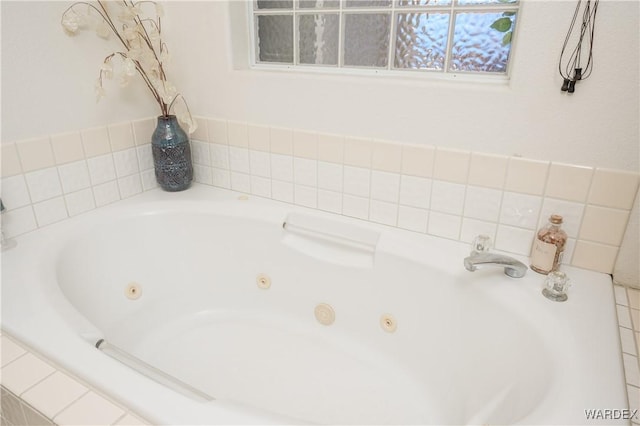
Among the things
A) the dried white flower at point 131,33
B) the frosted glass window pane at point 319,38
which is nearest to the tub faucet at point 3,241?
the dried white flower at point 131,33

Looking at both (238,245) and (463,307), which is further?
(238,245)

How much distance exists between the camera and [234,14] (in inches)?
57.6

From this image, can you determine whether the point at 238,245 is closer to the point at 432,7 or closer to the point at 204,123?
the point at 204,123

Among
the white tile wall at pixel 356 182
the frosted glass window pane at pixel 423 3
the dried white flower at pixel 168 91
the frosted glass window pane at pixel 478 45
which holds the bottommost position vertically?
the white tile wall at pixel 356 182

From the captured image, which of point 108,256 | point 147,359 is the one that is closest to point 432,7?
point 108,256

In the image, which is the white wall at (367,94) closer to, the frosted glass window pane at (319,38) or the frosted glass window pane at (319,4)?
the frosted glass window pane at (319,38)

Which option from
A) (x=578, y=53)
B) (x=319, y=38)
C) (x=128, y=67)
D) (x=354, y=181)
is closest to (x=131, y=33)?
(x=128, y=67)

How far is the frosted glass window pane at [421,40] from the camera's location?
4.08 feet

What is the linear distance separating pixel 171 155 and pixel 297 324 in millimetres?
821

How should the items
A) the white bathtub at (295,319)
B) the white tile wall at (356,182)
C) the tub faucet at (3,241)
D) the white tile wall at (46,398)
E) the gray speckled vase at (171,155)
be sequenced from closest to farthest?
the white tile wall at (46,398) → the white bathtub at (295,319) → the white tile wall at (356,182) → the tub faucet at (3,241) → the gray speckled vase at (171,155)

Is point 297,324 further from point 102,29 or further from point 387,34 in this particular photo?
point 102,29

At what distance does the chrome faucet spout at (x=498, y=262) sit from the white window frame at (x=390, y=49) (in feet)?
1.63

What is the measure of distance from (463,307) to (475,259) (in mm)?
175

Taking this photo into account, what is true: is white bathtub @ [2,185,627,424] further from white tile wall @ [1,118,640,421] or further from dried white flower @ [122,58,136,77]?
dried white flower @ [122,58,136,77]
